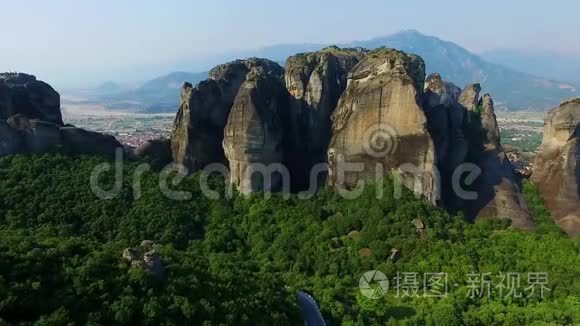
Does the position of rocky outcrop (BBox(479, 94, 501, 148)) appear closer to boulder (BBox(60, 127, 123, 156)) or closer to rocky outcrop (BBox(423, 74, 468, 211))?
rocky outcrop (BBox(423, 74, 468, 211))

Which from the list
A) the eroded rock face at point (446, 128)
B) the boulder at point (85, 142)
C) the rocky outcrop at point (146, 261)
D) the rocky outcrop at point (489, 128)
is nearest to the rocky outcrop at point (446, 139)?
the eroded rock face at point (446, 128)

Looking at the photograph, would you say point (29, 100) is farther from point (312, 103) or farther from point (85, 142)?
point (312, 103)

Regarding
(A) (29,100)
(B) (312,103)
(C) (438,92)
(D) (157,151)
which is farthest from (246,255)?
(A) (29,100)

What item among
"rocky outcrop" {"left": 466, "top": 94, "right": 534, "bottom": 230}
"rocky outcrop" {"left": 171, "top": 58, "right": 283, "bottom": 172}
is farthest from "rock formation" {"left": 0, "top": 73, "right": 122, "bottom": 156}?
"rocky outcrop" {"left": 466, "top": 94, "right": 534, "bottom": 230}

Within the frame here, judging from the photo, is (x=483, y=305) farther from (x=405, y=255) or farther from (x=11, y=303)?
(x=11, y=303)

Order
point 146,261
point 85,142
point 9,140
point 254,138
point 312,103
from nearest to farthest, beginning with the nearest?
point 146,261
point 254,138
point 9,140
point 85,142
point 312,103

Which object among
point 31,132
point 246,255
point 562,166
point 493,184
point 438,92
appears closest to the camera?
point 246,255
